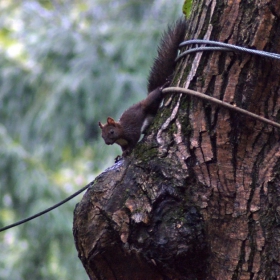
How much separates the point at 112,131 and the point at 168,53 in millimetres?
919

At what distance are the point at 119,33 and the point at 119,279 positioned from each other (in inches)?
153

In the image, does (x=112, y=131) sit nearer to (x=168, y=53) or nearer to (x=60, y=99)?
(x=168, y=53)

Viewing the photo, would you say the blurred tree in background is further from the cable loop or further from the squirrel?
the cable loop

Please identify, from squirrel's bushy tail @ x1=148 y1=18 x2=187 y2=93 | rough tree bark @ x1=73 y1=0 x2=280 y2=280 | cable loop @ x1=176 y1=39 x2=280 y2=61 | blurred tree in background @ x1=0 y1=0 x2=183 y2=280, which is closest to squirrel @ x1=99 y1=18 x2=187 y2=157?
squirrel's bushy tail @ x1=148 y1=18 x2=187 y2=93

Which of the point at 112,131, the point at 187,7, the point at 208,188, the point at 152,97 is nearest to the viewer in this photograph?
the point at 208,188

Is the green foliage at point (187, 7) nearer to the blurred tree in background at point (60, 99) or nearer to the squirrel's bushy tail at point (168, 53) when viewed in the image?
the squirrel's bushy tail at point (168, 53)

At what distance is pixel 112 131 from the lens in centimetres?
266

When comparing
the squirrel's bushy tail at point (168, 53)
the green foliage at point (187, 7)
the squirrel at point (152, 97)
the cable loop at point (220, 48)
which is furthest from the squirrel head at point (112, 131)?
the cable loop at point (220, 48)

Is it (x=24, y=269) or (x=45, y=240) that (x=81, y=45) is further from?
(x=24, y=269)

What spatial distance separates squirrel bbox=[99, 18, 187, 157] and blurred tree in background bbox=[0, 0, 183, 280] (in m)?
1.97

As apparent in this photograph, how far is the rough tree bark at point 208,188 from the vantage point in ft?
4.23

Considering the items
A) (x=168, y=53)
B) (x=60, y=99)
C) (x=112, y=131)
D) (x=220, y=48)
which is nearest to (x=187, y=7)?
Result: (x=168, y=53)

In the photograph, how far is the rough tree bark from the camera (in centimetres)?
129

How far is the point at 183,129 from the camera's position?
143 centimetres
